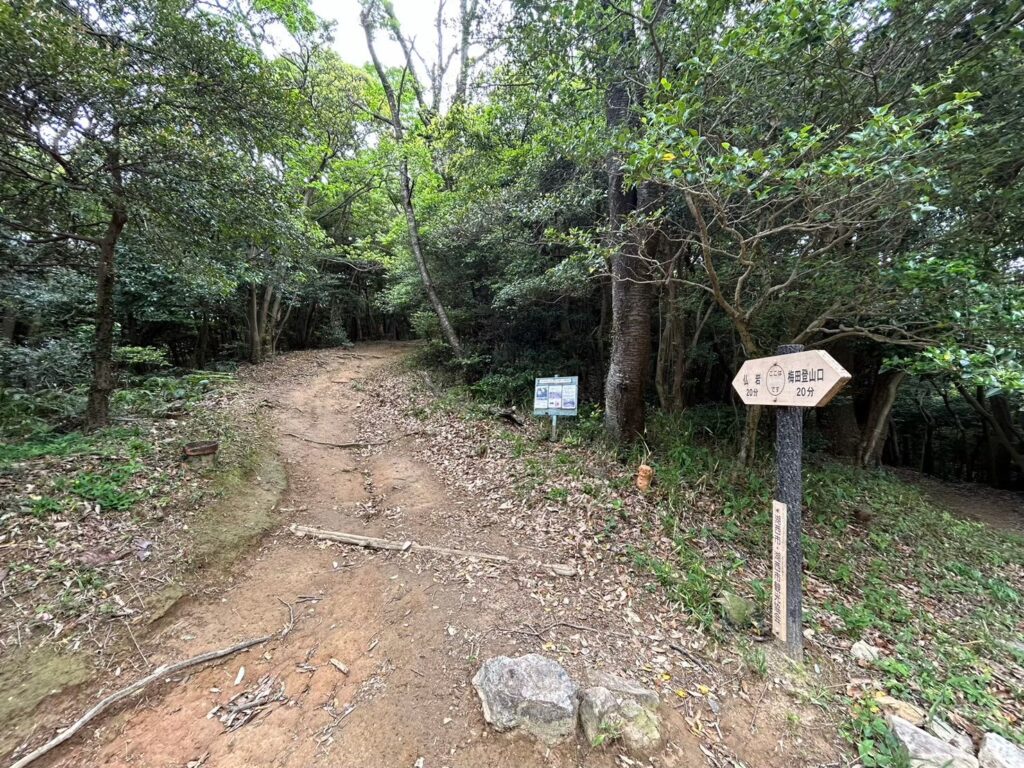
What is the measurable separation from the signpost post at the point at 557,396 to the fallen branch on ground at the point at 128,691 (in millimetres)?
4442

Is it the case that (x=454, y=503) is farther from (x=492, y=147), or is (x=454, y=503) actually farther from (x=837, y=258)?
(x=492, y=147)

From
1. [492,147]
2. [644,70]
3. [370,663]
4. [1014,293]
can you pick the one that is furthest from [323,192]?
[1014,293]

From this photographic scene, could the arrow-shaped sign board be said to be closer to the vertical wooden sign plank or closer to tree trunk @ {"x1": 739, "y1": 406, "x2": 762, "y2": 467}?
the vertical wooden sign plank

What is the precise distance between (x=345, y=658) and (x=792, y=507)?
3675 mm

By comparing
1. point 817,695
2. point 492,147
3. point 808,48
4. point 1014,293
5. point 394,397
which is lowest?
point 817,695

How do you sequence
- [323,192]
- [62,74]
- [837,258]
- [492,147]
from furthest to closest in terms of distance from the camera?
[323,192] < [492,147] < [837,258] < [62,74]

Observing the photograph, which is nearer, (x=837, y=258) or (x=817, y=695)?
(x=817, y=695)

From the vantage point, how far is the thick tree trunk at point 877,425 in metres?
8.34

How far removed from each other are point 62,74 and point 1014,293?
8866 mm

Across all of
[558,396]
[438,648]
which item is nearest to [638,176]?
[558,396]

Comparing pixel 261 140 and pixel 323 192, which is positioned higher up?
pixel 323 192

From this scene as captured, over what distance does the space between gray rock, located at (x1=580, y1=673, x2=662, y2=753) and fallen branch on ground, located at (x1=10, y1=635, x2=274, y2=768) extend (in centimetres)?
253

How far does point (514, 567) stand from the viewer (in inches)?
162

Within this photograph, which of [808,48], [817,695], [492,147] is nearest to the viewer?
A: [817,695]
